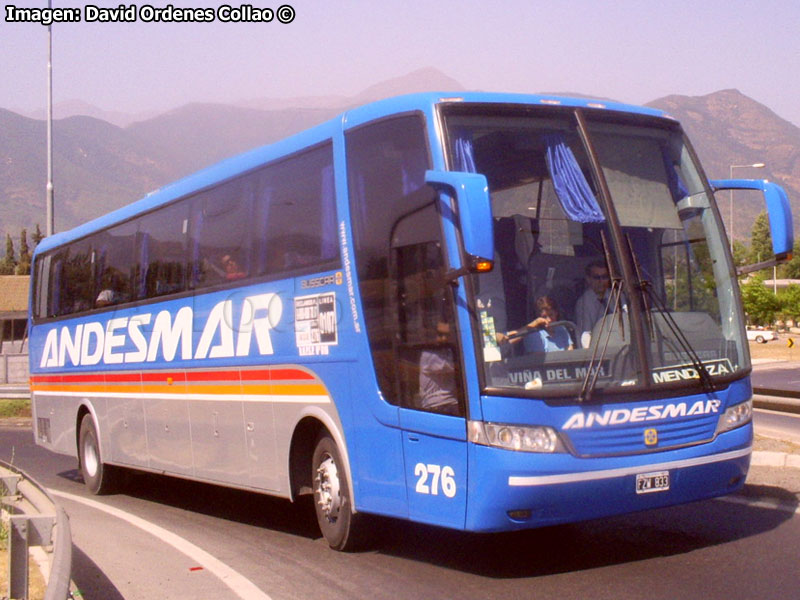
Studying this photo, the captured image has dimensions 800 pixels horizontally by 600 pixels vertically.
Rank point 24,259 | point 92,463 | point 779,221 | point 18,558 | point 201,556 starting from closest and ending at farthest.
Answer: point 18,558 < point 779,221 < point 201,556 < point 92,463 < point 24,259

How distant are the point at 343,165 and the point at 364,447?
219 cm

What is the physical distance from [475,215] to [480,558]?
121 inches

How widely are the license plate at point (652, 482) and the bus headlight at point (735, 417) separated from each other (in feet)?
2.08

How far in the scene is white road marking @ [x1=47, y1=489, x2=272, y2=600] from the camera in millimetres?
7646

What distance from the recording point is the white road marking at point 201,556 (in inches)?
301

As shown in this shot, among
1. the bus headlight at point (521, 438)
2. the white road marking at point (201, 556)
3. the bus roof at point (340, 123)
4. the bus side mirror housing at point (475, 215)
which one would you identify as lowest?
the white road marking at point (201, 556)

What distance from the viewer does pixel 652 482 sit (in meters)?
7.40

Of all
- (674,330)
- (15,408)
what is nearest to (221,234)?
(674,330)

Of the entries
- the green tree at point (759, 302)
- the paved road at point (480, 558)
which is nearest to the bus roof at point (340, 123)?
the paved road at point (480, 558)

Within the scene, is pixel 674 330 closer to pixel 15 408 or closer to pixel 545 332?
pixel 545 332

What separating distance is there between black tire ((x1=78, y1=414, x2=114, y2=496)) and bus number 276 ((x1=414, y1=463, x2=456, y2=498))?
8206 millimetres

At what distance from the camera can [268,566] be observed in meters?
8.55

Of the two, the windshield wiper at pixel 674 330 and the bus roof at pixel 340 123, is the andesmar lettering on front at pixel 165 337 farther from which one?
the windshield wiper at pixel 674 330

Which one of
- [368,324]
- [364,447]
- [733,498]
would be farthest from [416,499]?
[733,498]
